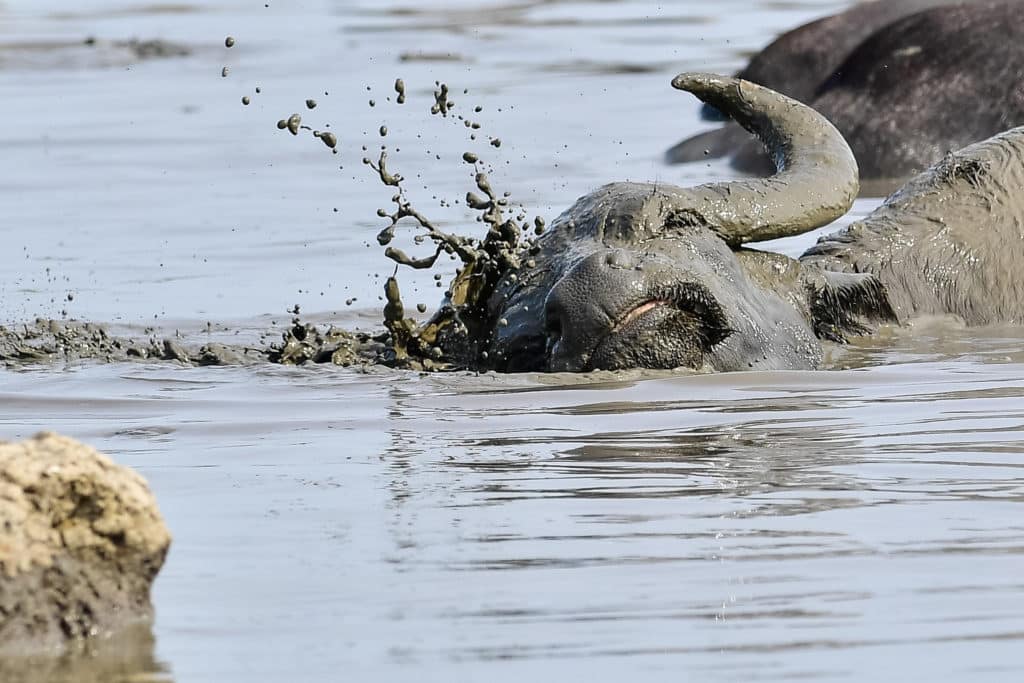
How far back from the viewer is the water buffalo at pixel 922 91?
1381cm

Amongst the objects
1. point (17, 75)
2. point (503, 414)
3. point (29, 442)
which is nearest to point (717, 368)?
point (503, 414)

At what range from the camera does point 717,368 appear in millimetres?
6695

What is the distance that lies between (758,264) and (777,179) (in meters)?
0.31

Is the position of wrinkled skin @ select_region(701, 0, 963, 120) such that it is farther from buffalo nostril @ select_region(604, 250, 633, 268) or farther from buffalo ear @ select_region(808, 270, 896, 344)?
buffalo nostril @ select_region(604, 250, 633, 268)

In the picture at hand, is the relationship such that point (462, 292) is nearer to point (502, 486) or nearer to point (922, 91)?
point (502, 486)

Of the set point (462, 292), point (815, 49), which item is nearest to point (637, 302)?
point (462, 292)

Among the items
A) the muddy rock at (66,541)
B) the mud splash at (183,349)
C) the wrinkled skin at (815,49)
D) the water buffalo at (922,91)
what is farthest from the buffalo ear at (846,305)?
the wrinkled skin at (815,49)

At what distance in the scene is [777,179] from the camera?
740cm

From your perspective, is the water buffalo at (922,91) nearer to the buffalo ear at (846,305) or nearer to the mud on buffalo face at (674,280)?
the buffalo ear at (846,305)

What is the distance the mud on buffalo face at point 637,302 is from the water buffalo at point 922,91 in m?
6.83

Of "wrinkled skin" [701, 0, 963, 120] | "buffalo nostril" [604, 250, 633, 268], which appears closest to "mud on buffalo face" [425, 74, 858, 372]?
"buffalo nostril" [604, 250, 633, 268]

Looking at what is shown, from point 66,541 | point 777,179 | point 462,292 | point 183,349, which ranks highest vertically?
point 777,179

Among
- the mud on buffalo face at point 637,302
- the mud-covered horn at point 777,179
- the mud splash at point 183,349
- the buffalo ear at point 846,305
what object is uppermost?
the mud-covered horn at point 777,179

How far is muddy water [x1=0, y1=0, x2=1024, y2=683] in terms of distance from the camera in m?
3.65
